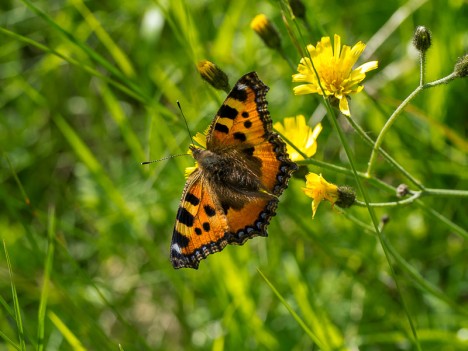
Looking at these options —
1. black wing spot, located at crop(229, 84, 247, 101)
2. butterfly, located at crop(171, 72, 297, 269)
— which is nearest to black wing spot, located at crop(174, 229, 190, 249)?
butterfly, located at crop(171, 72, 297, 269)

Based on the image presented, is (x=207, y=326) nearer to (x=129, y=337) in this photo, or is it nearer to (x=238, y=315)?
(x=238, y=315)

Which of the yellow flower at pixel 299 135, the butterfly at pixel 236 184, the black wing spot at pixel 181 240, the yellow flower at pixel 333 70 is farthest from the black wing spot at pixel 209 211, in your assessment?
the yellow flower at pixel 333 70

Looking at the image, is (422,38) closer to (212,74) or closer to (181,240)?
(212,74)

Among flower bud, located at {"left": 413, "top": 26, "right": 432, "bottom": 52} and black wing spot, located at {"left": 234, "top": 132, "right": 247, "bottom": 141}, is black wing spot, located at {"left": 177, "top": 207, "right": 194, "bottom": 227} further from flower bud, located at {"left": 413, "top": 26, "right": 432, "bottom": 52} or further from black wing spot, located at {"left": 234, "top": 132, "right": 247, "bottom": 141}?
flower bud, located at {"left": 413, "top": 26, "right": 432, "bottom": 52}

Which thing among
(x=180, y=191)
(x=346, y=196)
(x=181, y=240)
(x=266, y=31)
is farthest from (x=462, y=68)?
(x=180, y=191)

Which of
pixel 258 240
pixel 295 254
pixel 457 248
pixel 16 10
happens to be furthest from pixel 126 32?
pixel 457 248

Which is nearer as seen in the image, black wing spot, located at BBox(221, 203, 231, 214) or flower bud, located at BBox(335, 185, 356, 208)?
flower bud, located at BBox(335, 185, 356, 208)
